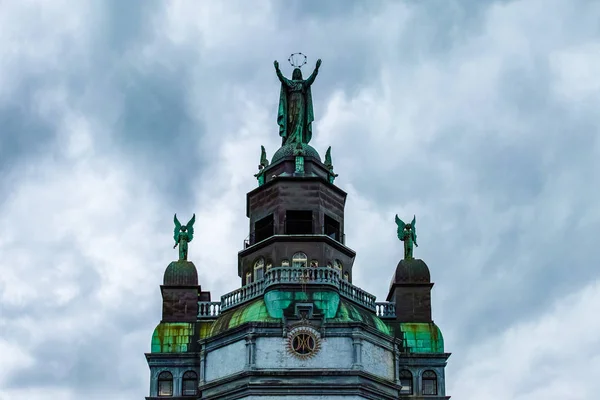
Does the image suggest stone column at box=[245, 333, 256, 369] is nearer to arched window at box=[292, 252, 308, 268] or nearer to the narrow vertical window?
arched window at box=[292, 252, 308, 268]

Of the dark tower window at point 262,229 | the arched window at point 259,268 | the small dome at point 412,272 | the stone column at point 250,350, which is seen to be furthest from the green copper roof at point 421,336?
the stone column at point 250,350

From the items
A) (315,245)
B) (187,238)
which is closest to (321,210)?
(315,245)

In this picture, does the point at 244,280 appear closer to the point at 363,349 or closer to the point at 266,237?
the point at 266,237

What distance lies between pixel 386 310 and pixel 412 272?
2.94m

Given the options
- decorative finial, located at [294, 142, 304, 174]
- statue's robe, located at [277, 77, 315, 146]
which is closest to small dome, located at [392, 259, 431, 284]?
decorative finial, located at [294, 142, 304, 174]

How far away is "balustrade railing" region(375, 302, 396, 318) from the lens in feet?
297

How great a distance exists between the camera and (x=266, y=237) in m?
92.1

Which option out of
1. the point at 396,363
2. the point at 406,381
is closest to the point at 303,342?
the point at 396,363

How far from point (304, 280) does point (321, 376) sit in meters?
6.14

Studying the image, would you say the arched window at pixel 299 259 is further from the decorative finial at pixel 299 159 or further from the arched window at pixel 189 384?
the arched window at pixel 189 384

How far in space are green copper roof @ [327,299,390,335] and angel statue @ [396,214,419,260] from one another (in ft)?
18.5

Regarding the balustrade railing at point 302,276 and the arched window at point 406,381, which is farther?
the arched window at point 406,381

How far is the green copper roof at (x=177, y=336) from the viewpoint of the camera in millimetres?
88125

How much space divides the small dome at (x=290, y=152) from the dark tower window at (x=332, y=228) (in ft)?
15.0
